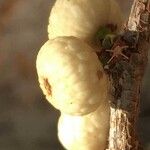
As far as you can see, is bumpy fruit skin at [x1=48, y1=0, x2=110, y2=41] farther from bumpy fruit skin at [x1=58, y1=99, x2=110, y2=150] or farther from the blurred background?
the blurred background

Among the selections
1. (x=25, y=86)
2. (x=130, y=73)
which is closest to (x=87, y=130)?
(x=130, y=73)

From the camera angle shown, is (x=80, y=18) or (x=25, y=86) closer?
(x=80, y=18)

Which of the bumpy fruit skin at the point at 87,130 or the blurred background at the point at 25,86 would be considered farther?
the blurred background at the point at 25,86

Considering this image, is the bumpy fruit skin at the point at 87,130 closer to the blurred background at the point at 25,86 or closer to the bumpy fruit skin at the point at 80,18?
the bumpy fruit skin at the point at 80,18

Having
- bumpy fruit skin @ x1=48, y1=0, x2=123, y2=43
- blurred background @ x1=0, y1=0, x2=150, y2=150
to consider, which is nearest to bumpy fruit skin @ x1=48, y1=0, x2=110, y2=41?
bumpy fruit skin @ x1=48, y1=0, x2=123, y2=43

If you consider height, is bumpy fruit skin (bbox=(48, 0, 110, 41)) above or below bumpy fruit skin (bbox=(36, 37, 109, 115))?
above

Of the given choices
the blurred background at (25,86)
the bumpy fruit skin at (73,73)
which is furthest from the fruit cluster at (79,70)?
the blurred background at (25,86)

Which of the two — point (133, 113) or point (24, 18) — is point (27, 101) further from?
point (133, 113)

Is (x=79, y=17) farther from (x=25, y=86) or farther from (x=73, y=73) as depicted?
(x=25, y=86)
